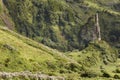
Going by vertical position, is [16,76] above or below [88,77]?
above

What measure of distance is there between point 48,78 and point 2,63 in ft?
77.8

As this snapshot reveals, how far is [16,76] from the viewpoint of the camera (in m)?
153

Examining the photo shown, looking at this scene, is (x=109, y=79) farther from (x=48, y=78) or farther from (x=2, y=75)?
(x=2, y=75)

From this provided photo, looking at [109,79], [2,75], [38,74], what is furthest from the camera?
[109,79]

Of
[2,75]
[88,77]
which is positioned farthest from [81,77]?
[2,75]

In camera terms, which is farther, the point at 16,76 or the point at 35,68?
the point at 35,68

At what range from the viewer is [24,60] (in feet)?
648

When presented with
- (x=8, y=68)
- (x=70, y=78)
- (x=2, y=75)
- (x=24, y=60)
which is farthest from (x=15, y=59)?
(x=2, y=75)

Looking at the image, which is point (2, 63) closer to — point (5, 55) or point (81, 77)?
point (5, 55)

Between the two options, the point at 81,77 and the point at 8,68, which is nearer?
the point at 8,68

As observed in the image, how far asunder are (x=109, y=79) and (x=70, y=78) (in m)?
21.8

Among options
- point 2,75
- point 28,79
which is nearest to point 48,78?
point 28,79

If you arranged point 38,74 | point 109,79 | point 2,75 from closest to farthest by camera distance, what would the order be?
point 2,75, point 38,74, point 109,79

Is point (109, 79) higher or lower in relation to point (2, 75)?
lower
